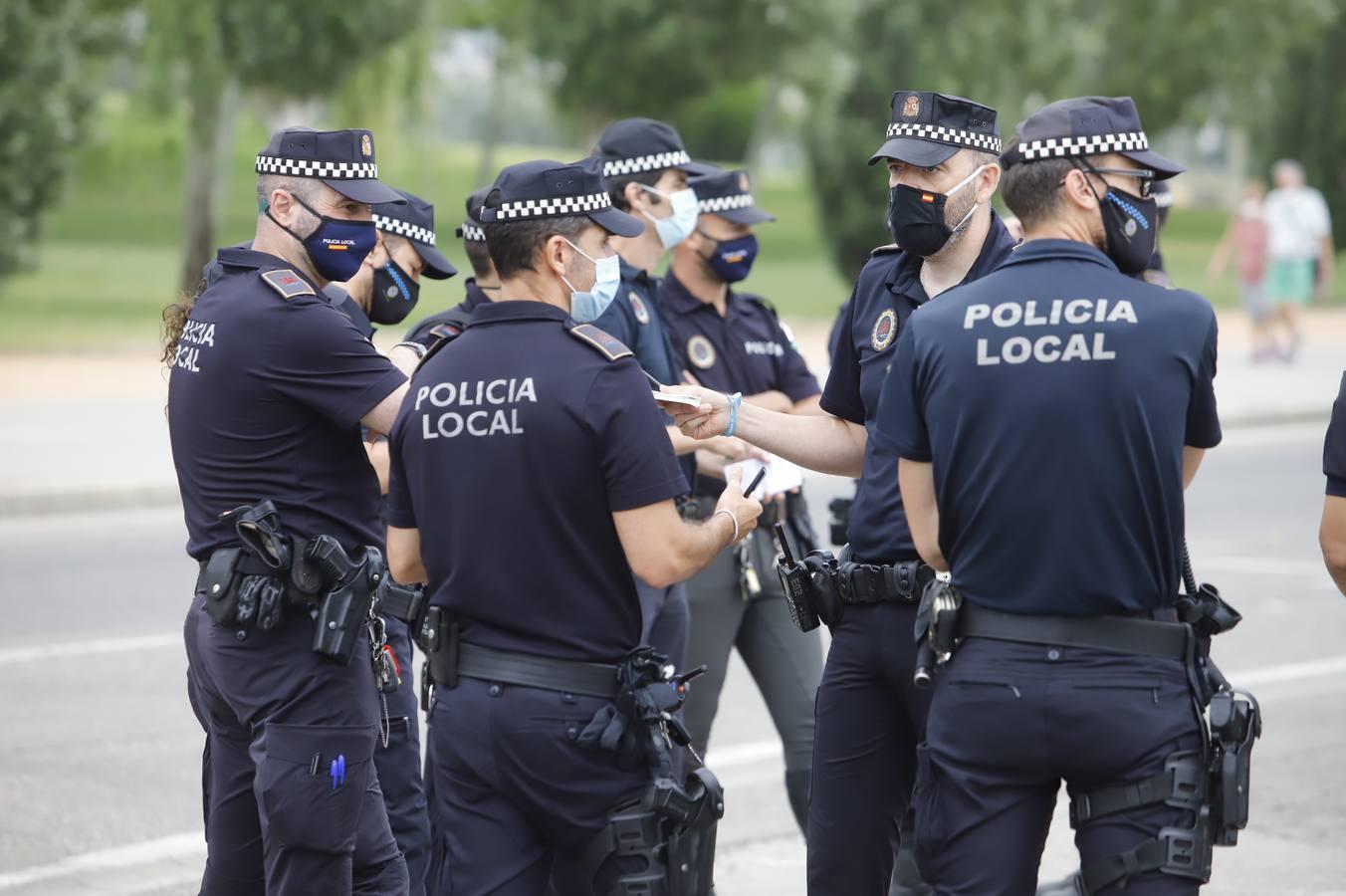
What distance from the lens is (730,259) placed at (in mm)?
6254

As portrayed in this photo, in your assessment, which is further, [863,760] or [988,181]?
[988,181]

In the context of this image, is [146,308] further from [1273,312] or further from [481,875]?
[481,875]

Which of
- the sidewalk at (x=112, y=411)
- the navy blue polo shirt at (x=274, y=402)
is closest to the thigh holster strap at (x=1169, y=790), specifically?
the navy blue polo shirt at (x=274, y=402)

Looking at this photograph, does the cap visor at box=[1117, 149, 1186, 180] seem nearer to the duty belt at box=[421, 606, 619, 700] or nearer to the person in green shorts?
the duty belt at box=[421, 606, 619, 700]

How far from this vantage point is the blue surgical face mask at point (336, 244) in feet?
14.8

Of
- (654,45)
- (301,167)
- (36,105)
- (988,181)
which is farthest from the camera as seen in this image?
(654,45)

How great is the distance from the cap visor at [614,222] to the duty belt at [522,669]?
899mm

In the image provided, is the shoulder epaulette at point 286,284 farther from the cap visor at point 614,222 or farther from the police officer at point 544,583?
the cap visor at point 614,222

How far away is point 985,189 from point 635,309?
1.36m

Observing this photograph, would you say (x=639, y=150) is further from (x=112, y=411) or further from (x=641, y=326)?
(x=112, y=411)

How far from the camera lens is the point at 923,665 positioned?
3.80m

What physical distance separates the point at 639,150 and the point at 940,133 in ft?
6.24

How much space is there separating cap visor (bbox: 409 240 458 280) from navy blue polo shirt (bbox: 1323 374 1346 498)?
102 inches

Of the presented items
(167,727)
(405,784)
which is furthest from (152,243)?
(405,784)
